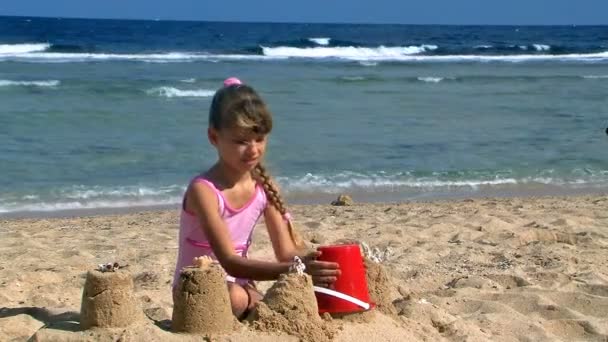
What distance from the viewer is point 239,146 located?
10.9 ft

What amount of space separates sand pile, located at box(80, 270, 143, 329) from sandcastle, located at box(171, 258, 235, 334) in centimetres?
17

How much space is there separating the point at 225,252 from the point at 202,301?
266 mm

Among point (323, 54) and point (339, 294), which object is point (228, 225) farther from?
point (323, 54)

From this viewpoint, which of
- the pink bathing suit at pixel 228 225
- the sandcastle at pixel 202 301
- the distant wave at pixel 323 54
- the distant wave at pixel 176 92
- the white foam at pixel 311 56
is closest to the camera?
the sandcastle at pixel 202 301

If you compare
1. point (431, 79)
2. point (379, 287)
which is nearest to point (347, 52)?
point (431, 79)

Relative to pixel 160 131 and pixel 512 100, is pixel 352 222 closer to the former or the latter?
pixel 160 131

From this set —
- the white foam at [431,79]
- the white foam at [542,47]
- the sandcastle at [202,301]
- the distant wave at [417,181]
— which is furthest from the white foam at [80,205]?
the white foam at [542,47]

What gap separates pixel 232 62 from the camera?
28484 mm

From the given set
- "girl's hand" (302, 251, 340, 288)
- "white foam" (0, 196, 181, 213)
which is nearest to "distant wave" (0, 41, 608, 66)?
"white foam" (0, 196, 181, 213)

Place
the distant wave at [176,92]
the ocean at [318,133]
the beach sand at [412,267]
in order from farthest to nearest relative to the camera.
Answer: the distant wave at [176,92] → the ocean at [318,133] → the beach sand at [412,267]

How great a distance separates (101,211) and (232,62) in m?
20.6

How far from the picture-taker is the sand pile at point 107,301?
312 centimetres

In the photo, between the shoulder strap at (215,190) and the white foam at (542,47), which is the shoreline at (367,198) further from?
the white foam at (542,47)

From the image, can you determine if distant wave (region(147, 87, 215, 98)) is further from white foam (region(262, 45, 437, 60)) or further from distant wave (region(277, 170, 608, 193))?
white foam (region(262, 45, 437, 60))
